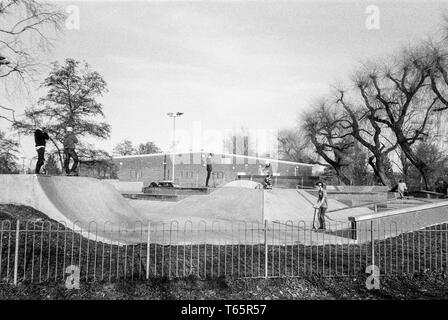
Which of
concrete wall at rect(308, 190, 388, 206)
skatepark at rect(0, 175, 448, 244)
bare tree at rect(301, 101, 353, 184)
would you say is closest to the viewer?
skatepark at rect(0, 175, 448, 244)

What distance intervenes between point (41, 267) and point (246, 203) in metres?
13.7

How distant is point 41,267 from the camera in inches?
290

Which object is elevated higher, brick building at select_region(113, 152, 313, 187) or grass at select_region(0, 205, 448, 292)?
brick building at select_region(113, 152, 313, 187)

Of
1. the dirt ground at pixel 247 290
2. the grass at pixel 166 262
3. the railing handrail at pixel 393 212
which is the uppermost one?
the railing handrail at pixel 393 212

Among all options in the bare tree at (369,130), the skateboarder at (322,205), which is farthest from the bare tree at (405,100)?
the skateboarder at (322,205)

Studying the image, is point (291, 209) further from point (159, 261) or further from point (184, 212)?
point (159, 261)

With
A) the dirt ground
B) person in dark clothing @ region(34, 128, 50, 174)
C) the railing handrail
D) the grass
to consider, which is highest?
person in dark clothing @ region(34, 128, 50, 174)

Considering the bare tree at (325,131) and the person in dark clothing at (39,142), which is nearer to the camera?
the person in dark clothing at (39,142)

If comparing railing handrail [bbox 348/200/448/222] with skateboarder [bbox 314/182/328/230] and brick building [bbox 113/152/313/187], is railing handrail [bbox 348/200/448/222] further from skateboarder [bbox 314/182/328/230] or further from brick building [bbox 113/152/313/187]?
brick building [bbox 113/152/313/187]

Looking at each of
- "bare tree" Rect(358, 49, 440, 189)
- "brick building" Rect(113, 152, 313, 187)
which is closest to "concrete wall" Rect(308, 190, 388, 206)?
"bare tree" Rect(358, 49, 440, 189)

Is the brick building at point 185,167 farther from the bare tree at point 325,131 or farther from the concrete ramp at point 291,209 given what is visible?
the concrete ramp at point 291,209

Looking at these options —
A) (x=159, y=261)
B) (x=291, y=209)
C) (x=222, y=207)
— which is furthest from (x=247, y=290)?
(x=291, y=209)

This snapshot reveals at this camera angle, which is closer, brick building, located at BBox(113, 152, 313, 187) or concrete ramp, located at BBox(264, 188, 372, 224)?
concrete ramp, located at BBox(264, 188, 372, 224)
